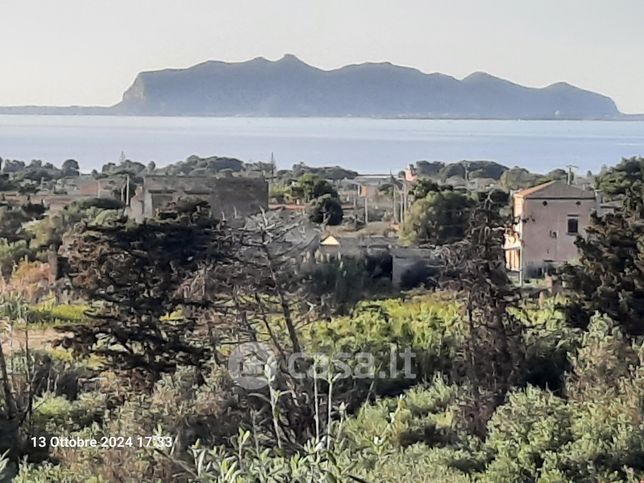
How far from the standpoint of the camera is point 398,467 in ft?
11.7

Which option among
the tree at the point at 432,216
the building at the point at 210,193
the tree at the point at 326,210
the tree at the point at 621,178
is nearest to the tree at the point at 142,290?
the building at the point at 210,193

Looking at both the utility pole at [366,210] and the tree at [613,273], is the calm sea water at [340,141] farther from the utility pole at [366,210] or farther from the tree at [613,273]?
the tree at [613,273]

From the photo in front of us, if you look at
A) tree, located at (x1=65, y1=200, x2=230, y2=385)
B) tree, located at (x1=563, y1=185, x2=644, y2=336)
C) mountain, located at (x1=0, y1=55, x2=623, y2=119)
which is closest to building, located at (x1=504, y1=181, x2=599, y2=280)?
mountain, located at (x1=0, y1=55, x2=623, y2=119)

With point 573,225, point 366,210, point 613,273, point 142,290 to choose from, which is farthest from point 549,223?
point 142,290

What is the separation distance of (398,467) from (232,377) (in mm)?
1175

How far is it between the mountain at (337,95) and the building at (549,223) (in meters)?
1.45

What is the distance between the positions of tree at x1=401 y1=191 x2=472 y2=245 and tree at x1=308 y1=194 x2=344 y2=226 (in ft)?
4.48

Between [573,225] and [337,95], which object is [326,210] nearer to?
[337,95]

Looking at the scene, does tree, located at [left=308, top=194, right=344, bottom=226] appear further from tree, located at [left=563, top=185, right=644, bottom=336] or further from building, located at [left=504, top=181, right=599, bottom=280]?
tree, located at [left=563, top=185, right=644, bottom=336]

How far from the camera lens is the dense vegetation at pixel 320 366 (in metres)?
3.68

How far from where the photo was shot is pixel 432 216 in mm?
12609

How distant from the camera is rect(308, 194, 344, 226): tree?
14.3 metres

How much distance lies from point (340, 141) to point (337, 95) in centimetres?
674

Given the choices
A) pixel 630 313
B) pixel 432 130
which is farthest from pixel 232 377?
pixel 432 130
